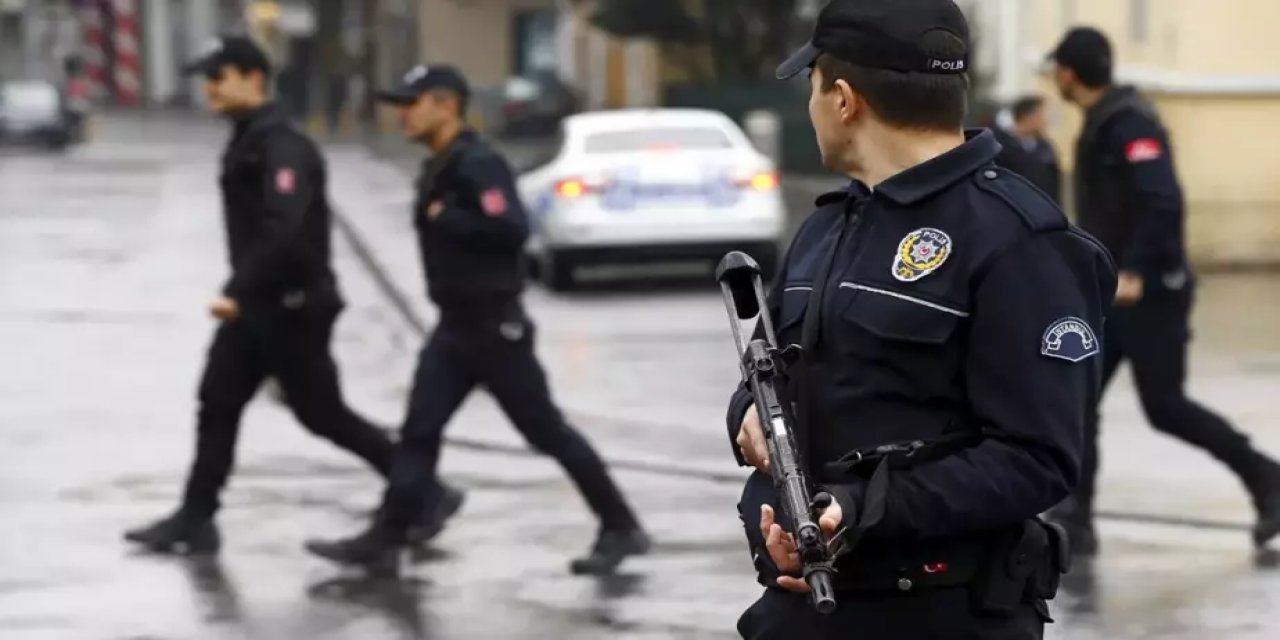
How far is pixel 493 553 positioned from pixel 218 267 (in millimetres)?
14122

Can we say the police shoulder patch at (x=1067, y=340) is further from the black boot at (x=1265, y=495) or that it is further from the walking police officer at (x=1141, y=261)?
the black boot at (x=1265, y=495)

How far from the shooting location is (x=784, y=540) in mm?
3379

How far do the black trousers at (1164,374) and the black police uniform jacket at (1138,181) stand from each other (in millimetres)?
137

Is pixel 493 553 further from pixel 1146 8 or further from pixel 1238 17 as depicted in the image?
pixel 1146 8

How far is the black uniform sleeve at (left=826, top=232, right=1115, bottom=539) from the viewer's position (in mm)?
3371

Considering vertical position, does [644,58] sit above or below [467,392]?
below

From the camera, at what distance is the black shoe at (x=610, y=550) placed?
820cm

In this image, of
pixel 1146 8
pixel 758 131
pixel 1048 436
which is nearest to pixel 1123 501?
pixel 1048 436

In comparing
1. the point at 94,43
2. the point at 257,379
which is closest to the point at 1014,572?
the point at 257,379

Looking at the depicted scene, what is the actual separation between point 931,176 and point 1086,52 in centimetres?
472

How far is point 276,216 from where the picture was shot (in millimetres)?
8250

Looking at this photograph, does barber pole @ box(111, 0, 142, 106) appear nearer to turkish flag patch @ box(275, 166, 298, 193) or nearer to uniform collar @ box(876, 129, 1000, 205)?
turkish flag patch @ box(275, 166, 298, 193)

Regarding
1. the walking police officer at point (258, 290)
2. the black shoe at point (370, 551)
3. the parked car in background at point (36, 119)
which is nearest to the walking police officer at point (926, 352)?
the black shoe at point (370, 551)

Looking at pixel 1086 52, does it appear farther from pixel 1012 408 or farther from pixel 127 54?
pixel 127 54
